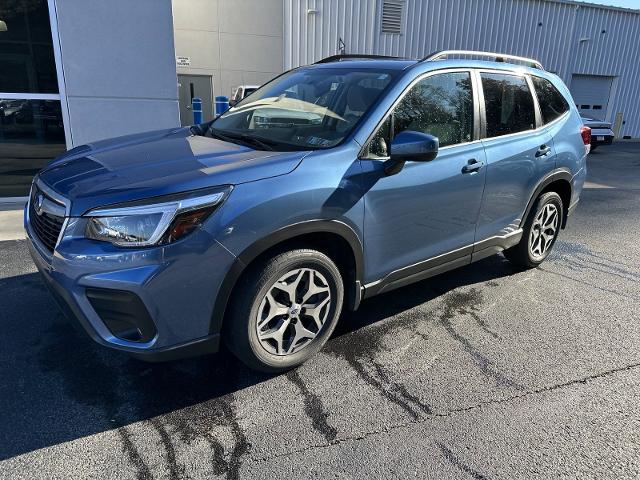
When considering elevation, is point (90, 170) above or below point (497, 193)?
above

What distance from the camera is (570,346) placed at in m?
3.27

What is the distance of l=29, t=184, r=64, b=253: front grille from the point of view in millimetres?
2395

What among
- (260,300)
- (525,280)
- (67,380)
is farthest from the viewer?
(525,280)

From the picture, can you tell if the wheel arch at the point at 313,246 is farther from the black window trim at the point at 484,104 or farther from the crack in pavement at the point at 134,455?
the black window trim at the point at 484,104

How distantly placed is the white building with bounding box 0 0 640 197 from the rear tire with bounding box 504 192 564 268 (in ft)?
17.8

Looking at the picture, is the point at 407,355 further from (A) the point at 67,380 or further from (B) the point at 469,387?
(A) the point at 67,380

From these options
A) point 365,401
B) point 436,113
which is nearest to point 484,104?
point 436,113

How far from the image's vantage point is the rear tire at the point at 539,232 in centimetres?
425

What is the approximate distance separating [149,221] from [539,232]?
3648mm

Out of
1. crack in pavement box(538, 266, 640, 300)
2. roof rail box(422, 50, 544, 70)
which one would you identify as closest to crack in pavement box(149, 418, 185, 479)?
roof rail box(422, 50, 544, 70)

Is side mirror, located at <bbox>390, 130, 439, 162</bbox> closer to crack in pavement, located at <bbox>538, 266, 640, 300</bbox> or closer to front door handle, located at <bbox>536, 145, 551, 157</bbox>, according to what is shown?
front door handle, located at <bbox>536, 145, 551, 157</bbox>

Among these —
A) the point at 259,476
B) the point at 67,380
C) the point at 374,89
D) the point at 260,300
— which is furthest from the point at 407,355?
the point at 67,380

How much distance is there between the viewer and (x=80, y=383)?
8.86 ft

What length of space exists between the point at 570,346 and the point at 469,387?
100 cm
